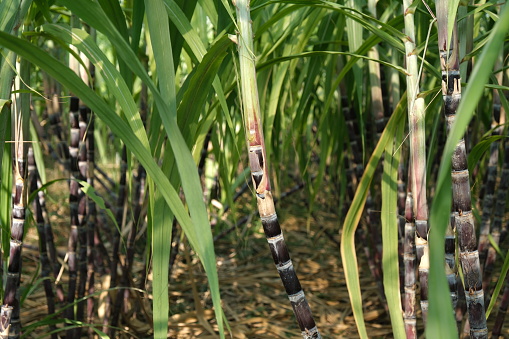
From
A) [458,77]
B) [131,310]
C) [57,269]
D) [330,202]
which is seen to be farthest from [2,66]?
[330,202]

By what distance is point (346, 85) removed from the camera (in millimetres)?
942

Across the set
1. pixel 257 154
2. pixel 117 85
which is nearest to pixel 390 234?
pixel 257 154

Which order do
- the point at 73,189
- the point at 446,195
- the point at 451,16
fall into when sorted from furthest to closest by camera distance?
the point at 73,189 → the point at 451,16 → the point at 446,195

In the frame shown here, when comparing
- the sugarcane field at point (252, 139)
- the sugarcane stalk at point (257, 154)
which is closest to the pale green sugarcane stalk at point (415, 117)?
the sugarcane field at point (252, 139)

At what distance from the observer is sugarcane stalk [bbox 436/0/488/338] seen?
42 centimetres

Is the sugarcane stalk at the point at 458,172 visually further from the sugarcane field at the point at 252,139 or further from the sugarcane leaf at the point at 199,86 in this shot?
the sugarcane leaf at the point at 199,86

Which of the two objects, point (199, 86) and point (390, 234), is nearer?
point (199, 86)

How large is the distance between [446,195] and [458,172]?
5.9 inches

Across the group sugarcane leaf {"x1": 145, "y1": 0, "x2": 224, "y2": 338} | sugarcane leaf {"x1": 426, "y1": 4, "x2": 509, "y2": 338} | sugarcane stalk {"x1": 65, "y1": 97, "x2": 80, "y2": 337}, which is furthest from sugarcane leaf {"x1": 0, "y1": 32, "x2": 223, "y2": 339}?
sugarcane stalk {"x1": 65, "y1": 97, "x2": 80, "y2": 337}

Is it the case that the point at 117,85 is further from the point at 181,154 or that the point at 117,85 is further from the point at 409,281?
the point at 409,281

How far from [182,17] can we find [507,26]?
242mm

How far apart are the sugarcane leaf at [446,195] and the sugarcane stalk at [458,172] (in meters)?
0.14

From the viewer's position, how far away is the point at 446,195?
0.96ft

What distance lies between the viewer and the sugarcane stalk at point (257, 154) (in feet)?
1.38
